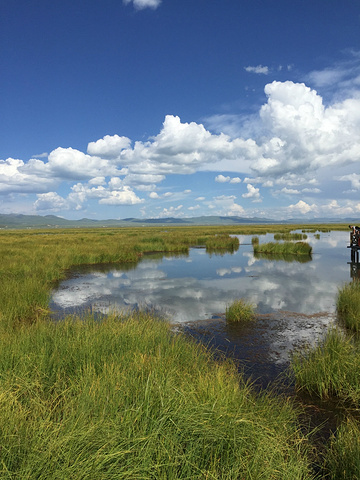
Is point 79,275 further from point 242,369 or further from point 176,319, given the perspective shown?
point 242,369

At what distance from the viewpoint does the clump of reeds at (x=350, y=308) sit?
9.59 meters

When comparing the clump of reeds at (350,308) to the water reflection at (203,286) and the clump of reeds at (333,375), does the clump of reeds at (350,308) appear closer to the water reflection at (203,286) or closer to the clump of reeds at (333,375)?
the water reflection at (203,286)

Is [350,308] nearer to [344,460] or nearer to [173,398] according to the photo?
[344,460]

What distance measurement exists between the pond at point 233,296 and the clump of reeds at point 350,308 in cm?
42

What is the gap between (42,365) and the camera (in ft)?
16.1

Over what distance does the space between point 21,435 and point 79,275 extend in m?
18.6

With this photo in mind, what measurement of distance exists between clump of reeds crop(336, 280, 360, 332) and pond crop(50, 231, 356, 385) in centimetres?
42

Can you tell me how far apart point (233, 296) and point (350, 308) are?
17.9ft

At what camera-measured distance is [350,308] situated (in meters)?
10.6

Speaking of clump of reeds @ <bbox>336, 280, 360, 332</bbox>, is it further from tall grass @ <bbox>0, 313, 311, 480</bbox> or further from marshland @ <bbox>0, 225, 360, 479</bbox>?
tall grass @ <bbox>0, 313, 311, 480</bbox>

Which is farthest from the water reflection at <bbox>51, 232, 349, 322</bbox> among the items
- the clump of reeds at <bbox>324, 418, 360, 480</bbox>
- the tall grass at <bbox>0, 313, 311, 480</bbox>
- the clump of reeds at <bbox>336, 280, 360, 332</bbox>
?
the clump of reeds at <bbox>324, 418, 360, 480</bbox>

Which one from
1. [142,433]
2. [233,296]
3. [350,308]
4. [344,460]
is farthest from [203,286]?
[142,433]

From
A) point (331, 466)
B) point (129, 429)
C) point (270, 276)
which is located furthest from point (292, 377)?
point (270, 276)

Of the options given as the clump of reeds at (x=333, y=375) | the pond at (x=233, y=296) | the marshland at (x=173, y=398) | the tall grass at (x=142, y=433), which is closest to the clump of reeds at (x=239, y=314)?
the marshland at (x=173, y=398)
